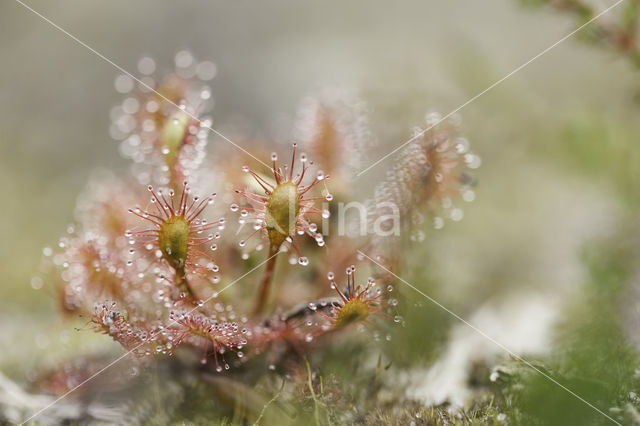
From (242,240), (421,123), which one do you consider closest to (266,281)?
(242,240)

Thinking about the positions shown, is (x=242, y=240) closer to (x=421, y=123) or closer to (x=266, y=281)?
(x=266, y=281)

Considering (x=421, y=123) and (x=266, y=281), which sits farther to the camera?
(x=421, y=123)

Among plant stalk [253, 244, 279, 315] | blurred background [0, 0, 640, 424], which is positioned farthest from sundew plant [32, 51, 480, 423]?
blurred background [0, 0, 640, 424]

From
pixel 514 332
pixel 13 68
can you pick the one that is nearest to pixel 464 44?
pixel 514 332

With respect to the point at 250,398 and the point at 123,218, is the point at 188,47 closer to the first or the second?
the point at 123,218

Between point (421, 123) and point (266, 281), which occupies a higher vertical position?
point (421, 123)

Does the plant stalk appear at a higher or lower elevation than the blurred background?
lower

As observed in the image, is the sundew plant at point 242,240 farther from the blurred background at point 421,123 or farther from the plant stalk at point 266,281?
the blurred background at point 421,123

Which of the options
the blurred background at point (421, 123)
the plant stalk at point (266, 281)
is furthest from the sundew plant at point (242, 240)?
the blurred background at point (421, 123)

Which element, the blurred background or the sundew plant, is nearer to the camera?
the sundew plant

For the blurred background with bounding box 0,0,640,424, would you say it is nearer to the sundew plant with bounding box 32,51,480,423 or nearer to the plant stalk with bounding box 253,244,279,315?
the sundew plant with bounding box 32,51,480,423
